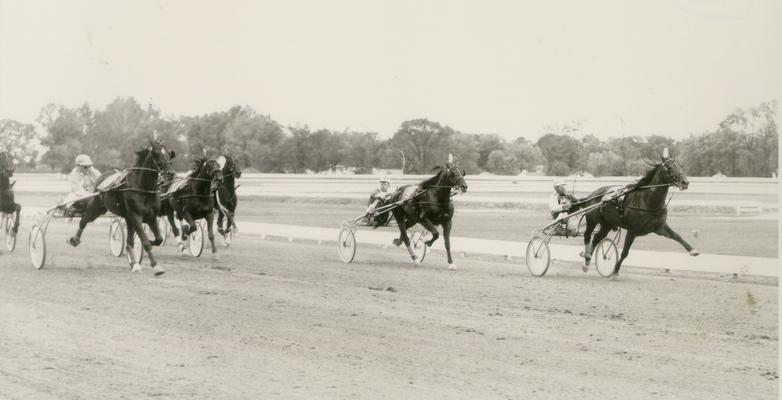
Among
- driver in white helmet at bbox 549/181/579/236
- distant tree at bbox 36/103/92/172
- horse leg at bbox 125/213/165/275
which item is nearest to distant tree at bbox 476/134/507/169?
driver in white helmet at bbox 549/181/579/236

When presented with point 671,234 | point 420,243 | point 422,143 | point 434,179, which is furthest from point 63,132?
point 671,234

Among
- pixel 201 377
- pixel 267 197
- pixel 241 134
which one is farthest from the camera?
pixel 267 197

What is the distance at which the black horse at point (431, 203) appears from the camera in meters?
10.3

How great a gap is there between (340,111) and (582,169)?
2.53m

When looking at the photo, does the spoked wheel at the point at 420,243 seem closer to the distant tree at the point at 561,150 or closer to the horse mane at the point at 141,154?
the distant tree at the point at 561,150

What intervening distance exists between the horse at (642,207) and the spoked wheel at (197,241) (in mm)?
5195

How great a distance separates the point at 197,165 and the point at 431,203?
9.56 ft

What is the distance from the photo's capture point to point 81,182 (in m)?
10.1

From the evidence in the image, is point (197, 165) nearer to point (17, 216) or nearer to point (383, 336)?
point (17, 216)

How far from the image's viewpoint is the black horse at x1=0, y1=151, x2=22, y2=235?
10.3 metres

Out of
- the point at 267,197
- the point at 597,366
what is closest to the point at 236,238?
the point at 267,197

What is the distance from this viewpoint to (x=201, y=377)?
559 cm

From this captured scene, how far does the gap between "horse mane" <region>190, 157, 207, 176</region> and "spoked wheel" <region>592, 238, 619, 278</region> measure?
4723 mm

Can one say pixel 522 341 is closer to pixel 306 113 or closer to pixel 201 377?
pixel 201 377
